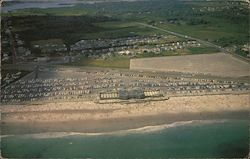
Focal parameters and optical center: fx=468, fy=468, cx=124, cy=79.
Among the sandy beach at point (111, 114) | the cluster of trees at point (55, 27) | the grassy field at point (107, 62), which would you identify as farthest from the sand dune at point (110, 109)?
the cluster of trees at point (55, 27)

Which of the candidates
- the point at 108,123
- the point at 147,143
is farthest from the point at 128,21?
the point at 147,143

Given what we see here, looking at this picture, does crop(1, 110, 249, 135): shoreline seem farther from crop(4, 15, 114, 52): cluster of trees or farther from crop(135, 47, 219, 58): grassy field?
crop(4, 15, 114, 52): cluster of trees

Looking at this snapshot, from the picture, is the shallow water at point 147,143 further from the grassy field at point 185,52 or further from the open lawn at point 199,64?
the grassy field at point 185,52

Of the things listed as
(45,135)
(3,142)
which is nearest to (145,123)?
(45,135)

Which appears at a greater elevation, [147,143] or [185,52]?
[185,52]

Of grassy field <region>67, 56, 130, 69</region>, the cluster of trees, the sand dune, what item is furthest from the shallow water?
the cluster of trees

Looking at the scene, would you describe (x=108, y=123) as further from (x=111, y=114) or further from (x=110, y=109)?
(x=110, y=109)
